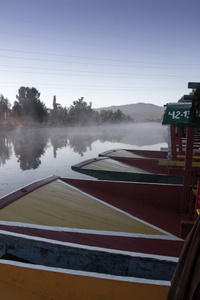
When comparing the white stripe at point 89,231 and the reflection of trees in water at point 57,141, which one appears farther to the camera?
the reflection of trees in water at point 57,141

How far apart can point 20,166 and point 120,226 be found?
16761 millimetres

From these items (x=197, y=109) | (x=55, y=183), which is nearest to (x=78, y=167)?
(x=55, y=183)

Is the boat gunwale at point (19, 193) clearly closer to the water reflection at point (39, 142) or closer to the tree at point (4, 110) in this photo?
the water reflection at point (39, 142)

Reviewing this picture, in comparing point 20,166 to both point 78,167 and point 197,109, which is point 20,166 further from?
point 197,109

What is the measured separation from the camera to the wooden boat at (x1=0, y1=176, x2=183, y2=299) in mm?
2594

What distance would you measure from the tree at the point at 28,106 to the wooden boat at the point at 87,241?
65009 mm

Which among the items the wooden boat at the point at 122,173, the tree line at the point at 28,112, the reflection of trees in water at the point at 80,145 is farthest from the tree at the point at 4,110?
the wooden boat at the point at 122,173

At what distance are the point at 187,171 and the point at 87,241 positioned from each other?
3.17 metres

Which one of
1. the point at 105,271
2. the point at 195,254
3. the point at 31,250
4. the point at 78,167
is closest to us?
the point at 195,254

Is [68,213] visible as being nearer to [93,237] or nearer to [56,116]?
[93,237]

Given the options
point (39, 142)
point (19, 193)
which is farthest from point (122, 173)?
point (39, 142)

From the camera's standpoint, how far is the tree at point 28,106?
216ft

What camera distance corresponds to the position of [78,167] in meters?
8.99

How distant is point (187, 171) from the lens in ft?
18.0
